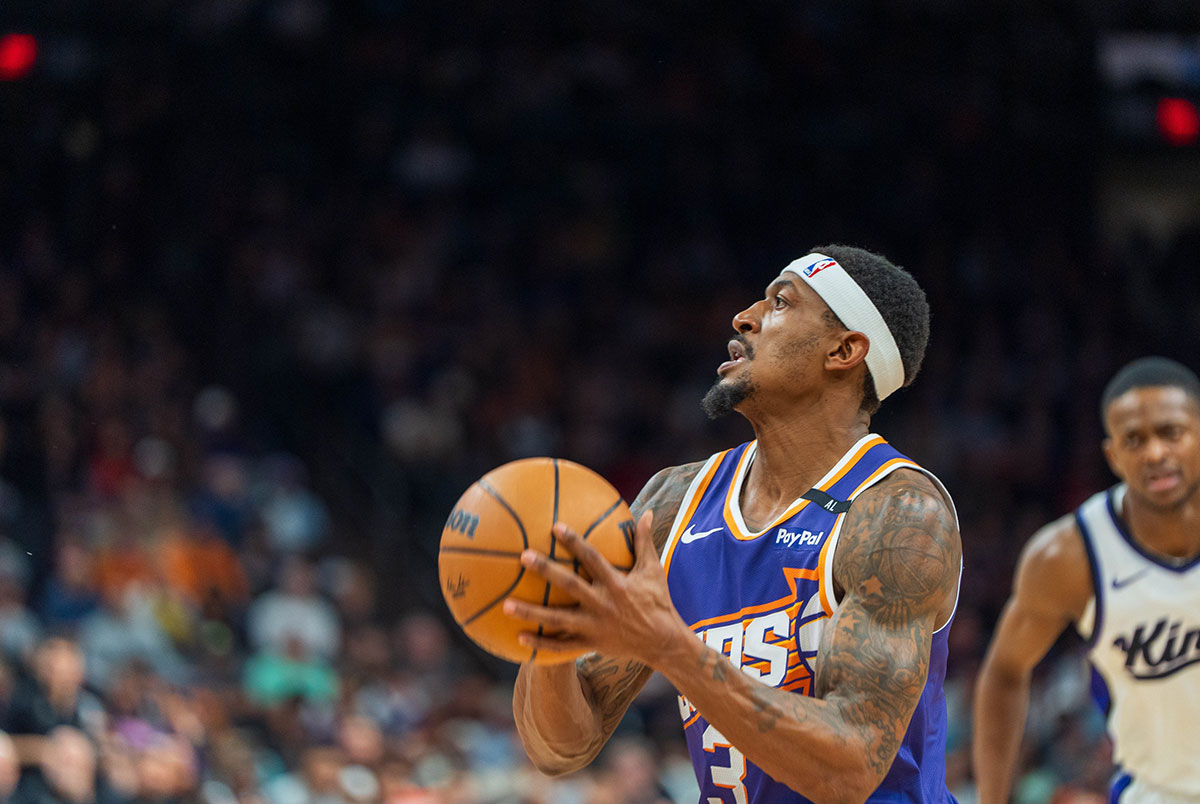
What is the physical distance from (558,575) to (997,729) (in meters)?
2.97

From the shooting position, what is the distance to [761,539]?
303 centimetres

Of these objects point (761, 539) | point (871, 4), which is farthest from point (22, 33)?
point (761, 539)

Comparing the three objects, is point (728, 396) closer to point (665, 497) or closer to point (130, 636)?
point (665, 497)

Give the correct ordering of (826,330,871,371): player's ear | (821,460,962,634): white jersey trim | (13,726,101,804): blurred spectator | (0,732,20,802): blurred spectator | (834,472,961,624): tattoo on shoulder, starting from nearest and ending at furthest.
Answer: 1. (834,472,961,624): tattoo on shoulder
2. (821,460,962,634): white jersey trim
3. (826,330,871,371): player's ear
4. (0,732,20,802): blurred spectator
5. (13,726,101,804): blurred spectator

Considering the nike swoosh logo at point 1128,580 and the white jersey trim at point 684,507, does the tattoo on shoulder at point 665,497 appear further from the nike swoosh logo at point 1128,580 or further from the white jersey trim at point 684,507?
the nike swoosh logo at point 1128,580

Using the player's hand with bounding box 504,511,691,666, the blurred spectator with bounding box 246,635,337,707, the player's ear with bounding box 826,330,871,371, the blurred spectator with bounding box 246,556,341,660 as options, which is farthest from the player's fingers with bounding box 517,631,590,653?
the blurred spectator with bounding box 246,556,341,660

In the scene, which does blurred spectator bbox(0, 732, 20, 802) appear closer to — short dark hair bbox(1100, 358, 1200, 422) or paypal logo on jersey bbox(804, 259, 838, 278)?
paypal logo on jersey bbox(804, 259, 838, 278)

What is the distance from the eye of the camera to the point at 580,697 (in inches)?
125

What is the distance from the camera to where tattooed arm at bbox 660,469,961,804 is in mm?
2502

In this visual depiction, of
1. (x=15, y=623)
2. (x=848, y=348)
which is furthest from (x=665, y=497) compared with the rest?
(x=15, y=623)

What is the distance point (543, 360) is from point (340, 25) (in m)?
4.34

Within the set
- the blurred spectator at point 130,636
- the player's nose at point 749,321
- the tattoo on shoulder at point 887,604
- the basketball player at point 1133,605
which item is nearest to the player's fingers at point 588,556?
the tattoo on shoulder at point 887,604

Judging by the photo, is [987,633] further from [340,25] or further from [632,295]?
[340,25]

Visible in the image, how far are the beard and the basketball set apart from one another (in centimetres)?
53
